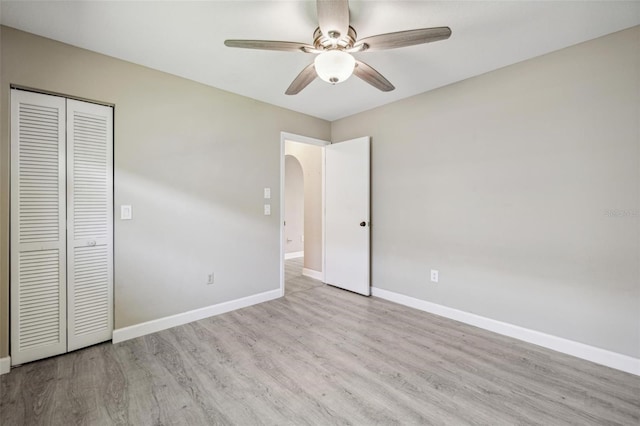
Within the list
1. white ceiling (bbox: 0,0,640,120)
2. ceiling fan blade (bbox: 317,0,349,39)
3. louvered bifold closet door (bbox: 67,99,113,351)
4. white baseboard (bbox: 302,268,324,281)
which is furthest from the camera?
white baseboard (bbox: 302,268,324,281)

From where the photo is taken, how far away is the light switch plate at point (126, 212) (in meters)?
2.44

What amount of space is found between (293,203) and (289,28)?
15.7 ft

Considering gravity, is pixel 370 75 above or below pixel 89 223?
above

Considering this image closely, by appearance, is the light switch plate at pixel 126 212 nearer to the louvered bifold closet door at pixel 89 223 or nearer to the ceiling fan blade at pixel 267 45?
the louvered bifold closet door at pixel 89 223

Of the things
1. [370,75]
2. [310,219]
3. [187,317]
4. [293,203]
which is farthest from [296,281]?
[370,75]

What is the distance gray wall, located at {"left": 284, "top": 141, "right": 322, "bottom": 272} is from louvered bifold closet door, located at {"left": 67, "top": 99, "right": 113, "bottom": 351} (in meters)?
2.70

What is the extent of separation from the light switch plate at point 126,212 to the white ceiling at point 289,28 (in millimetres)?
1284

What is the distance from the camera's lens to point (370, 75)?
6.82ft

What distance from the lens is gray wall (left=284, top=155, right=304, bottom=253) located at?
6520 mm

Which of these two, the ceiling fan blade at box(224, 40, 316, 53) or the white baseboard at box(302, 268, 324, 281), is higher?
the ceiling fan blade at box(224, 40, 316, 53)

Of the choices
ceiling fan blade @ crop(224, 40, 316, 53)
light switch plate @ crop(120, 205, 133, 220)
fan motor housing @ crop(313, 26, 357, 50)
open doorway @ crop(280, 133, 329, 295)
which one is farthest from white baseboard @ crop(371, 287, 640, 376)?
light switch plate @ crop(120, 205, 133, 220)

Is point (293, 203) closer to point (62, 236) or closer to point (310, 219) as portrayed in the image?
point (310, 219)

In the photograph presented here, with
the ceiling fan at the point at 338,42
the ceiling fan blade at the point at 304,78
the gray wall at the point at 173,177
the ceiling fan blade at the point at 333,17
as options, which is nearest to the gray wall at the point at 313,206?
the gray wall at the point at 173,177

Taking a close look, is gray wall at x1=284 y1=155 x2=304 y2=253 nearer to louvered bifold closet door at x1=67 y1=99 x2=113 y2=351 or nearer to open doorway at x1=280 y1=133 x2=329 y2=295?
open doorway at x1=280 y1=133 x2=329 y2=295
